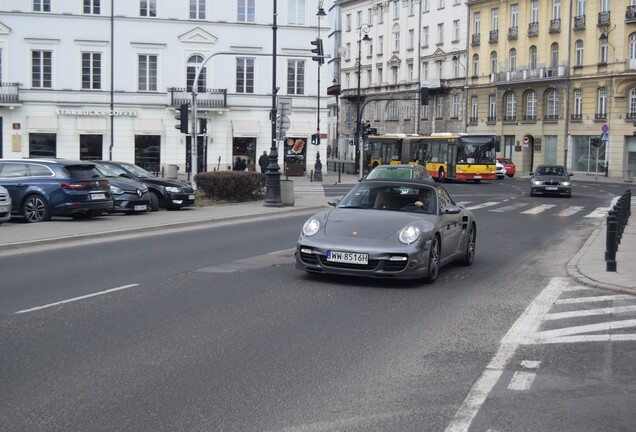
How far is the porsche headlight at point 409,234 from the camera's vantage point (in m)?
11.4

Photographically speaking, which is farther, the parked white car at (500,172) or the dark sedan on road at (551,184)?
the parked white car at (500,172)

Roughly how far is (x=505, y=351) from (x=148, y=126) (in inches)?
1979

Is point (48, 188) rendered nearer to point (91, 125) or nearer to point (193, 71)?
point (91, 125)

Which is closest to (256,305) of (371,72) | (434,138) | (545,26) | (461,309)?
(461,309)

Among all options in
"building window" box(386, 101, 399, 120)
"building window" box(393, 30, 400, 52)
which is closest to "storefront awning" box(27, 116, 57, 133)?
"building window" box(386, 101, 399, 120)

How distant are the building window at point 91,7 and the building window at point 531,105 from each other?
119ft

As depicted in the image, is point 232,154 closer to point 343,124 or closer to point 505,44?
point 505,44

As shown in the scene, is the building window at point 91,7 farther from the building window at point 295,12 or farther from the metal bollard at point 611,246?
the metal bollard at point 611,246

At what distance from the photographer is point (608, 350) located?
8.16m

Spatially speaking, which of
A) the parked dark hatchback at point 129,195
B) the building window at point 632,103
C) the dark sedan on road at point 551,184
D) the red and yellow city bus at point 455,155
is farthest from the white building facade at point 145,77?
the parked dark hatchback at point 129,195

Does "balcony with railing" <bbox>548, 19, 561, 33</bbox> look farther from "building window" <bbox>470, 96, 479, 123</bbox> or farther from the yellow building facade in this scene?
"building window" <bbox>470, 96, 479, 123</bbox>

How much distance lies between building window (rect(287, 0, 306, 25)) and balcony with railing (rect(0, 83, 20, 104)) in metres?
17.8

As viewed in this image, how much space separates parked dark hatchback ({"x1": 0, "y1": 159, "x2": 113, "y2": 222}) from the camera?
2044 cm

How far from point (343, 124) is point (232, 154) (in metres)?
47.9
